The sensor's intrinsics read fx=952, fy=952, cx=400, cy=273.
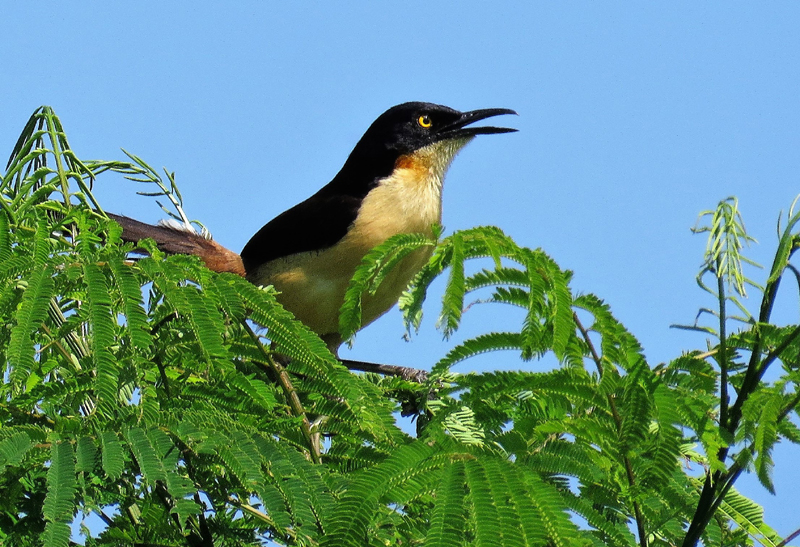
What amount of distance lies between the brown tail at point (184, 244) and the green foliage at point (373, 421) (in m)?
3.16

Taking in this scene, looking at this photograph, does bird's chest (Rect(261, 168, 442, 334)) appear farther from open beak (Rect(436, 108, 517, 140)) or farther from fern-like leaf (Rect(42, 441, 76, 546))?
fern-like leaf (Rect(42, 441, 76, 546))

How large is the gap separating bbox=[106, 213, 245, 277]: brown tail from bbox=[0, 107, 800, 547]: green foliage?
3163 millimetres

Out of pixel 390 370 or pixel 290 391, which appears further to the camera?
pixel 390 370

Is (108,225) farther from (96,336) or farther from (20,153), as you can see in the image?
(20,153)

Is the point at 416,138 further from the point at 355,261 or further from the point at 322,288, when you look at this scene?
the point at 322,288

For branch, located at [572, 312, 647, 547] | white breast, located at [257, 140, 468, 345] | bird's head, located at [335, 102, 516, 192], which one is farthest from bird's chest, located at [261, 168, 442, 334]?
branch, located at [572, 312, 647, 547]

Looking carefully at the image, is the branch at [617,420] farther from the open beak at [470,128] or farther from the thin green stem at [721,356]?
the open beak at [470,128]

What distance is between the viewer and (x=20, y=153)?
403cm

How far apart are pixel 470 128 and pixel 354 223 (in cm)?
121

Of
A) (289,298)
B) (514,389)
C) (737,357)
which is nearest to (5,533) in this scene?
(514,389)

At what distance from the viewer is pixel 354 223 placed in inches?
239

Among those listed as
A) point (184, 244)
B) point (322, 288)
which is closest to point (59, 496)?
point (322, 288)

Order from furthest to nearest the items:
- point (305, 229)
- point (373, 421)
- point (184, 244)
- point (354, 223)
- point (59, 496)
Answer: point (184, 244), point (305, 229), point (354, 223), point (373, 421), point (59, 496)

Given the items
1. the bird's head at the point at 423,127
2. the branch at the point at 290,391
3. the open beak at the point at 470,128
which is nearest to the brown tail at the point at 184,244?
the bird's head at the point at 423,127
